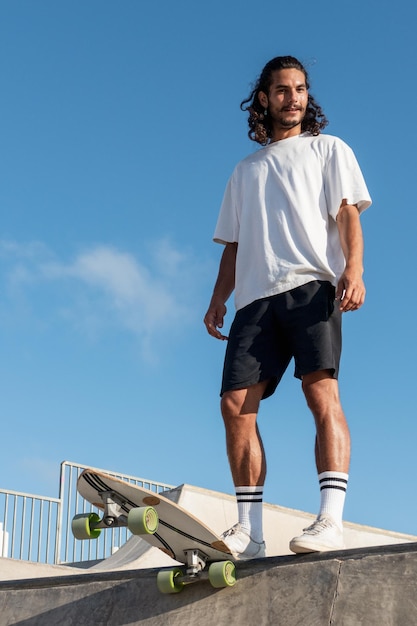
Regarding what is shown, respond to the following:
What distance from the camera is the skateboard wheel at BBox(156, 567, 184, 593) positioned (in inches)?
141

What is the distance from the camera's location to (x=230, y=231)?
4.64m

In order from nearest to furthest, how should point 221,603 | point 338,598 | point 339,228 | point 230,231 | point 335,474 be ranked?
point 338,598
point 221,603
point 335,474
point 339,228
point 230,231

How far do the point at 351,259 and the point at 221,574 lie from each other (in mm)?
1601

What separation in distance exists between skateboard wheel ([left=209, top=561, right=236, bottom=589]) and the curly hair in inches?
90.4

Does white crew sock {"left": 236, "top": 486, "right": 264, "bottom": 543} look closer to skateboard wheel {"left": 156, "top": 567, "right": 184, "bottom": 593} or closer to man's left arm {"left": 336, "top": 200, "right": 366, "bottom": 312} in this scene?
skateboard wheel {"left": 156, "top": 567, "right": 184, "bottom": 593}

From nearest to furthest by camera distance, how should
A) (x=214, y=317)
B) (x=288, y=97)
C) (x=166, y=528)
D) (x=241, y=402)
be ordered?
(x=166, y=528)
(x=241, y=402)
(x=288, y=97)
(x=214, y=317)

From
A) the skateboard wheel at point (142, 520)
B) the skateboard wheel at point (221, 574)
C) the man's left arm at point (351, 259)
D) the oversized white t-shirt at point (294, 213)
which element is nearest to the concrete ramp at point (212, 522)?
the oversized white t-shirt at point (294, 213)

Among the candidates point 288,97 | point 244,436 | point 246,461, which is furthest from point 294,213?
point 246,461

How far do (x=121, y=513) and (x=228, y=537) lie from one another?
58cm

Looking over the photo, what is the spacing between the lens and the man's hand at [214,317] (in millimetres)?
4621

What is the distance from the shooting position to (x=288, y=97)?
4.44m

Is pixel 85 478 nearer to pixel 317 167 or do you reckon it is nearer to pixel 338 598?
pixel 338 598

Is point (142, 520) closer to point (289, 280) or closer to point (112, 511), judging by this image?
point (112, 511)

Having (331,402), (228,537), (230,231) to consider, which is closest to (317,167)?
(230,231)
